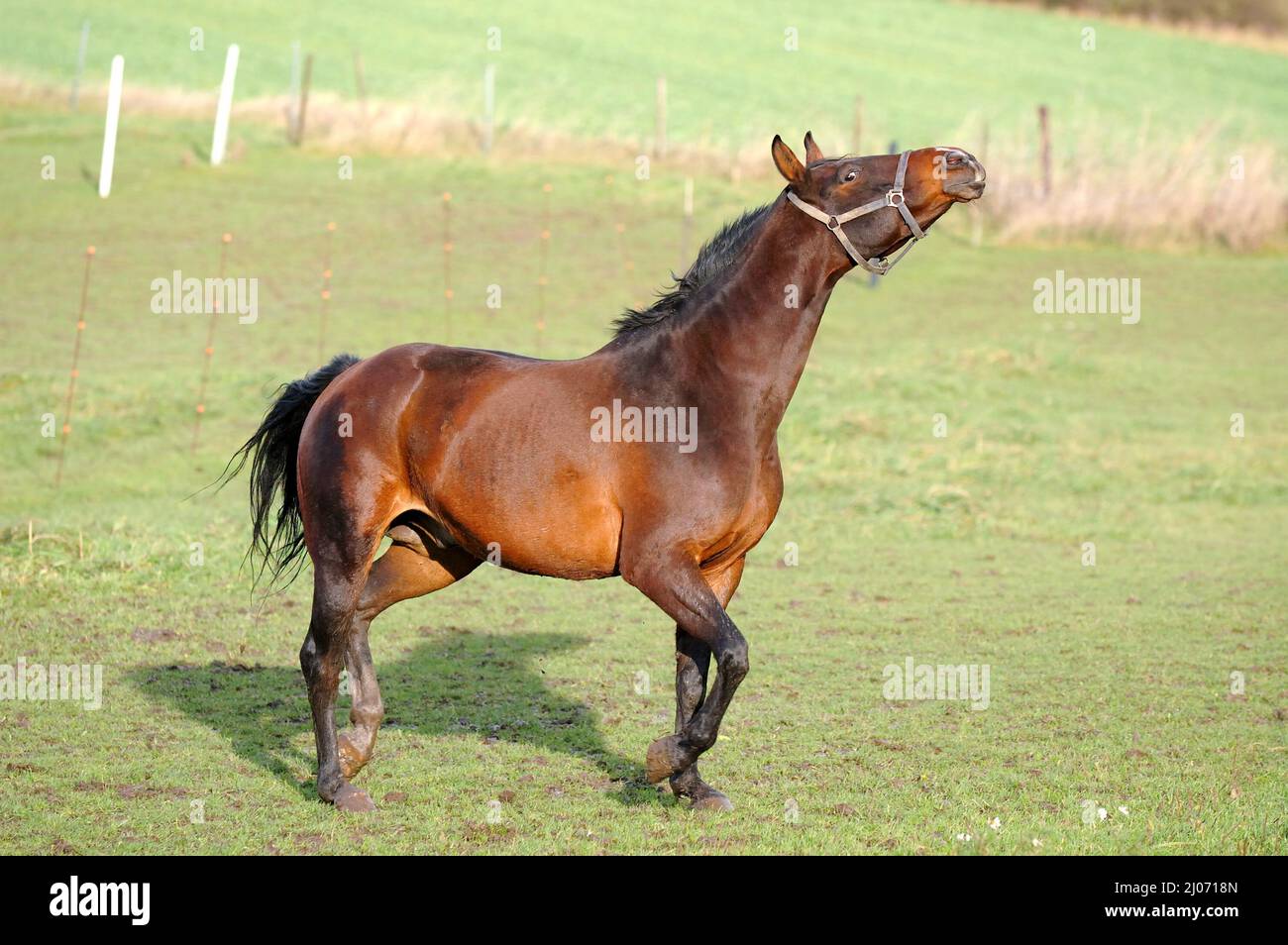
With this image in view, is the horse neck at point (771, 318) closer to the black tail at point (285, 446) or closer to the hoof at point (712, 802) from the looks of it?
the hoof at point (712, 802)

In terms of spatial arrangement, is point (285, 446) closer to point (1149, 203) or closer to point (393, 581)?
point (393, 581)

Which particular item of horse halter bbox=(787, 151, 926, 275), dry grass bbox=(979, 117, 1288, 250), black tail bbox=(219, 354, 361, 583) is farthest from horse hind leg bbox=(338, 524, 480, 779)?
dry grass bbox=(979, 117, 1288, 250)

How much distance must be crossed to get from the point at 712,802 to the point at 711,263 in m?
2.43

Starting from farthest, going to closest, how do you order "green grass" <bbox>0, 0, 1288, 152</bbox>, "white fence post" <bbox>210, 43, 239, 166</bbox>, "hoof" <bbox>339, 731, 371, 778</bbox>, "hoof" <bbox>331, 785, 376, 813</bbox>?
"green grass" <bbox>0, 0, 1288, 152</bbox> < "white fence post" <bbox>210, 43, 239, 166</bbox> < "hoof" <bbox>339, 731, 371, 778</bbox> < "hoof" <bbox>331, 785, 376, 813</bbox>

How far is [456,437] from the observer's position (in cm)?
648

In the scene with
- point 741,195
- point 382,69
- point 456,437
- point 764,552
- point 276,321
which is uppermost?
point 382,69

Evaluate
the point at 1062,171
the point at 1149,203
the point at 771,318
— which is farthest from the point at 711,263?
the point at 1062,171

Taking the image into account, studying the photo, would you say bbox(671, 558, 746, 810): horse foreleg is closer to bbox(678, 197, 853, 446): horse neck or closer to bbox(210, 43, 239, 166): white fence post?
bbox(678, 197, 853, 446): horse neck

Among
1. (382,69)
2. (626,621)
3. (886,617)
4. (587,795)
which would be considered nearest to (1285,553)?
(886,617)

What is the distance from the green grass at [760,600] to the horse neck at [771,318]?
6.19ft

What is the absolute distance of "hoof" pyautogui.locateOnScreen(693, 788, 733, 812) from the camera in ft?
21.0

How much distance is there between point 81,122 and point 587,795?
28616 millimetres

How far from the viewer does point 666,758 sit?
19.7 ft
